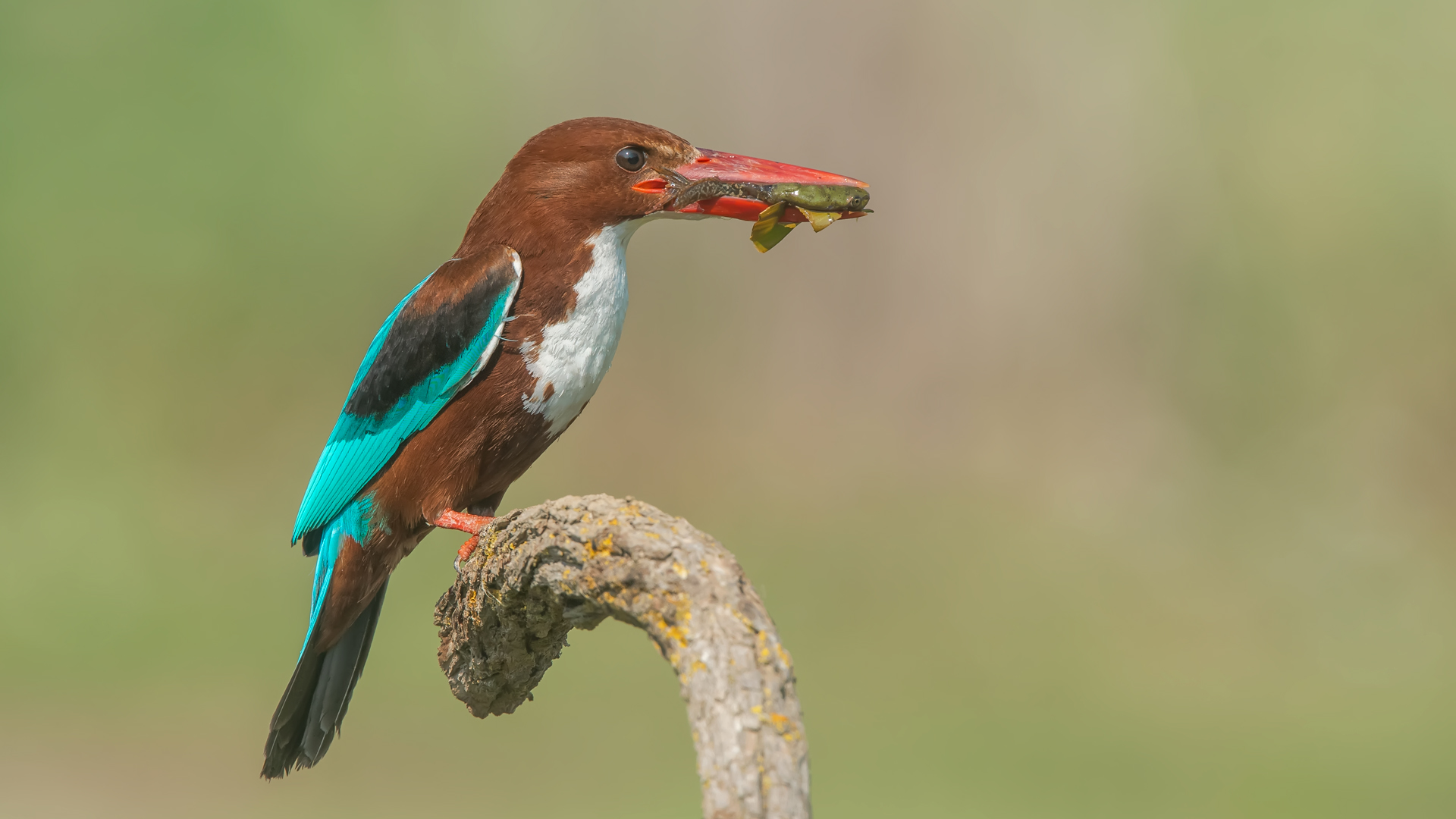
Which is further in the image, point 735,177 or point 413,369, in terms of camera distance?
point 413,369

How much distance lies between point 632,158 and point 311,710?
165 cm

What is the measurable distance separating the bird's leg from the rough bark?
0.36 feet

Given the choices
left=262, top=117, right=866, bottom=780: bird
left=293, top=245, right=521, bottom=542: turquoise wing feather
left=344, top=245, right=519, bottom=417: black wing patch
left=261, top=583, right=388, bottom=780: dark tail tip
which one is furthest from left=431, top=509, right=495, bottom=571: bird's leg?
left=261, top=583, right=388, bottom=780: dark tail tip

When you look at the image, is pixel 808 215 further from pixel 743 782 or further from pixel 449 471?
pixel 743 782

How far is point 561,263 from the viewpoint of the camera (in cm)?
275

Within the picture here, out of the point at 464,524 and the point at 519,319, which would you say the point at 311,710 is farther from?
the point at 519,319

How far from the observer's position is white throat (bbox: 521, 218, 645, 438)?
8.87 feet

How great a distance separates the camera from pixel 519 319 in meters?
2.71

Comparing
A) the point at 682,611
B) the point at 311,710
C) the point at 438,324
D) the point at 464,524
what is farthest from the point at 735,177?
the point at 311,710

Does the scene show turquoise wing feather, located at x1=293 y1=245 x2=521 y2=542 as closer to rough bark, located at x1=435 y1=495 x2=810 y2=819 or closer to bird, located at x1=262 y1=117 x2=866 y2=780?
bird, located at x1=262 y1=117 x2=866 y2=780

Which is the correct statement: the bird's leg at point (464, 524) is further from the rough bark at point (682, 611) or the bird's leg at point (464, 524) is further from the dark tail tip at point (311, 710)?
the dark tail tip at point (311, 710)

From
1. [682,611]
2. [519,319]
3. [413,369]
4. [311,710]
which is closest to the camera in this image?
[682,611]

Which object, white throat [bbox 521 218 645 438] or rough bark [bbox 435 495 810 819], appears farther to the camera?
white throat [bbox 521 218 645 438]

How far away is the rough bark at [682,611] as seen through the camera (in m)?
1.50
